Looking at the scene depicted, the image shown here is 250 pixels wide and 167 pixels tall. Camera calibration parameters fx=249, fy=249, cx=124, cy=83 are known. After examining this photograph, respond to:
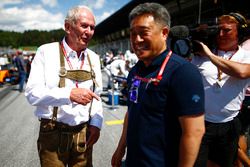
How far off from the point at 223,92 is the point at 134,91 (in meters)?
1.00

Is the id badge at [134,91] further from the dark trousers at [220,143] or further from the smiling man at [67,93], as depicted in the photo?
the dark trousers at [220,143]

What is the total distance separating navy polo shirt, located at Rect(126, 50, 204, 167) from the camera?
1334mm

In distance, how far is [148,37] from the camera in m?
1.47

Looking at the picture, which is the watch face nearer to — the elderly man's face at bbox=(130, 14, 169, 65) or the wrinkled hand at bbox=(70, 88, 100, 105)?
the wrinkled hand at bbox=(70, 88, 100, 105)

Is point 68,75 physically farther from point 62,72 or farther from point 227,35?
point 227,35

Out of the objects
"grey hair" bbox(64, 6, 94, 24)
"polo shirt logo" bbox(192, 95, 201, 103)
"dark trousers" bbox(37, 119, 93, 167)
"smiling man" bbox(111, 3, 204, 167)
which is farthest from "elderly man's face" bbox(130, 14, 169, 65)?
"dark trousers" bbox(37, 119, 93, 167)

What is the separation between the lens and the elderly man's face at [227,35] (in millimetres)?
2168

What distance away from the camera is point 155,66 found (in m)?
1.48

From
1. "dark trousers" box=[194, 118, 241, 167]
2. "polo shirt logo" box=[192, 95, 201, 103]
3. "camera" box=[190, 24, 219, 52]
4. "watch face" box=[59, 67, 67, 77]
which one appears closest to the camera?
"polo shirt logo" box=[192, 95, 201, 103]

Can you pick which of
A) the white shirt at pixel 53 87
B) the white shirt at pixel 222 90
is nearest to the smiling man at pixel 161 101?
the white shirt at pixel 53 87

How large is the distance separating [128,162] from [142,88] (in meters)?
0.53

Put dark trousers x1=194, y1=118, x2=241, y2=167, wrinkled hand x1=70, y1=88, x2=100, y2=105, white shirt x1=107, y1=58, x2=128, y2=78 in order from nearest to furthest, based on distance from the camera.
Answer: wrinkled hand x1=70, y1=88, x2=100, y2=105, dark trousers x1=194, y1=118, x2=241, y2=167, white shirt x1=107, y1=58, x2=128, y2=78

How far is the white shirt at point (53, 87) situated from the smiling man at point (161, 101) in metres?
0.62

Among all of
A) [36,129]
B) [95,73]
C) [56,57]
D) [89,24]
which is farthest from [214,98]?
[36,129]
